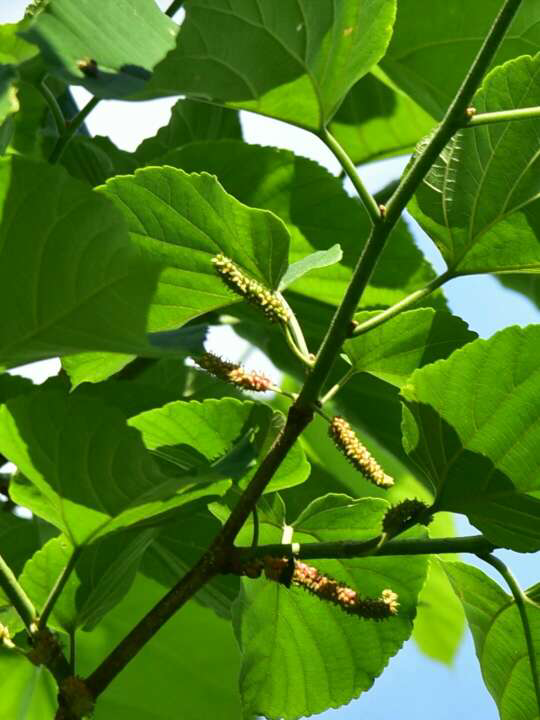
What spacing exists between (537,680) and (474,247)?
328 millimetres

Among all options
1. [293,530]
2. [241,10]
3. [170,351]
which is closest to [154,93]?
[241,10]

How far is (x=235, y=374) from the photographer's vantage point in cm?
79

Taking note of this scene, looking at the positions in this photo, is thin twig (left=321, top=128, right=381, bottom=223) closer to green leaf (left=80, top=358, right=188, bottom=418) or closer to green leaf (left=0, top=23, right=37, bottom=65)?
green leaf (left=0, top=23, right=37, bottom=65)

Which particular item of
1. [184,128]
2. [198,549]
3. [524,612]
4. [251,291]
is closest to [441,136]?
[251,291]

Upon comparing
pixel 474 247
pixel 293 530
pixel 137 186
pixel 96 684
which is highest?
pixel 474 247

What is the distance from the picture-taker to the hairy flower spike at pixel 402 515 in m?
0.77

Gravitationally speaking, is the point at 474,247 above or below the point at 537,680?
above

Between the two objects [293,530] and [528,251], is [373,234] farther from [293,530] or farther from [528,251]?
[293,530]

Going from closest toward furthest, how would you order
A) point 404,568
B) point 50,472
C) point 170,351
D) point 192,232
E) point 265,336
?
point 170,351 < point 50,472 < point 192,232 < point 404,568 < point 265,336

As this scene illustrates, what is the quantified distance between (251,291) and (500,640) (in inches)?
14.0

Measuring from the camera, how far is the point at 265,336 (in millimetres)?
1348

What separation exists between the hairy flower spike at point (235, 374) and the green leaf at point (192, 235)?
0.07 m

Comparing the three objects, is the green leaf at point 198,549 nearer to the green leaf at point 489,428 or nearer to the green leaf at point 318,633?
the green leaf at point 318,633

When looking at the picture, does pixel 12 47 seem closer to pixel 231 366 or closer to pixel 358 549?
pixel 231 366
